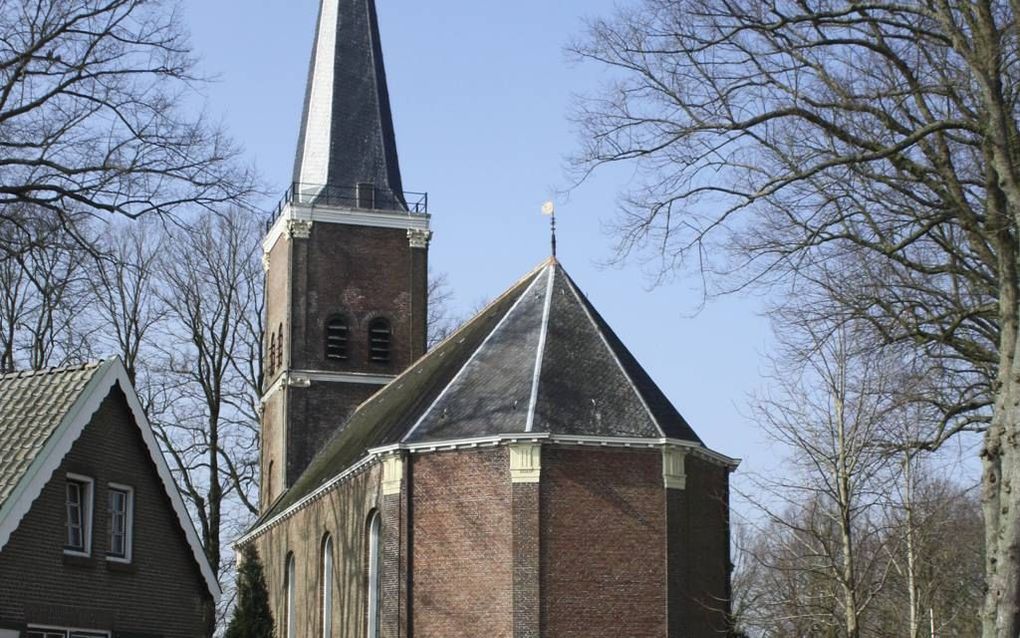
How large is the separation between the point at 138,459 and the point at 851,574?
375 inches

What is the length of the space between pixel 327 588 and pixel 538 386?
914 centimetres

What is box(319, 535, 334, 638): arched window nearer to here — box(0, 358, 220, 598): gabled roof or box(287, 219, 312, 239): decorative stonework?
box(287, 219, 312, 239): decorative stonework

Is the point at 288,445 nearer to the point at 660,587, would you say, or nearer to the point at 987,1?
the point at 660,587

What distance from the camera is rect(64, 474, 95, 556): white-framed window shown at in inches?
750

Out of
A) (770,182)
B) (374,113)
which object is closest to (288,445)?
A: (374,113)

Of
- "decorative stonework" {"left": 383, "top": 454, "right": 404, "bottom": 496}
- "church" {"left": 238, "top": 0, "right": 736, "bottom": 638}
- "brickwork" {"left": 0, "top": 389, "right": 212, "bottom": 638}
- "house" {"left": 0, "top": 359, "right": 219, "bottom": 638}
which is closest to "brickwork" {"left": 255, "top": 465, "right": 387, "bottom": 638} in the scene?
"church" {"left": 238, "top": 0, "right": 736, "bottom": 638}

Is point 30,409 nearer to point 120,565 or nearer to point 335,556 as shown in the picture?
point 120,565

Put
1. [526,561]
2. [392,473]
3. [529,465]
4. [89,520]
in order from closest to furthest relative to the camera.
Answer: [89,520]
[526,561]
[529,465]
[392,473]

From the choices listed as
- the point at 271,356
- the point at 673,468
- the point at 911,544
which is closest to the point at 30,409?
the point at 911,544

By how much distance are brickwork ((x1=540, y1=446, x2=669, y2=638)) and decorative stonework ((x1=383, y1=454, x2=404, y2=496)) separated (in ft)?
9.99

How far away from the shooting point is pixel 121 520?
20.2m

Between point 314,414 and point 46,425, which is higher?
point 314,414

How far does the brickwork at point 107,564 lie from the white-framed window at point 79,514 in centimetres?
10

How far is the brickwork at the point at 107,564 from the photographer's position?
18.0 metres
